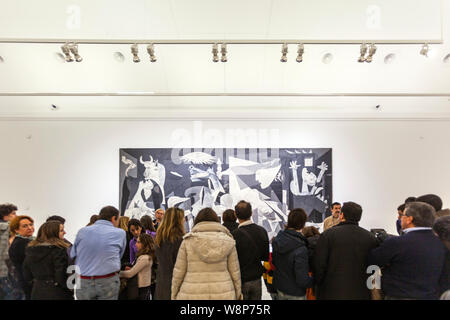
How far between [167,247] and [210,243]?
571 mm

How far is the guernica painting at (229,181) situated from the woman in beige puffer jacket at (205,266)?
13.2 ft

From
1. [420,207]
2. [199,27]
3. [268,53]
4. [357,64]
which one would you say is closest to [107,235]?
[420,207]

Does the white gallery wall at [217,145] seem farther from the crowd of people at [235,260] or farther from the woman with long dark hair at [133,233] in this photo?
the crowd of people at [235,260]

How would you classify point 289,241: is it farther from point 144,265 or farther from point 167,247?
point 144,265

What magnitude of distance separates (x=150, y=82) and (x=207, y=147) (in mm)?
1660

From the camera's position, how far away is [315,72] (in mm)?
6629

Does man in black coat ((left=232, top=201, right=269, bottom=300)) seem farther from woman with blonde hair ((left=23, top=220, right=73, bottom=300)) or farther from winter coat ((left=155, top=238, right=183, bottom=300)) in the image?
woman with blonde hair ((left=23, top=220, right=73, bottom=300))

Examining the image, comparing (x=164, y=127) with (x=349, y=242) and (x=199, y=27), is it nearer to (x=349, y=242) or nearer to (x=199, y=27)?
(x=199, y=27)

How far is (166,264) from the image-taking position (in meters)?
3.33

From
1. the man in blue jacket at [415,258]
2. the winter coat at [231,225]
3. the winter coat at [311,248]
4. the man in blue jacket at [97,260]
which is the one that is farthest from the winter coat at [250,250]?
the man in blue jacket at [97,260]

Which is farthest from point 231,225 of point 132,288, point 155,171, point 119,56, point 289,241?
point 119,56

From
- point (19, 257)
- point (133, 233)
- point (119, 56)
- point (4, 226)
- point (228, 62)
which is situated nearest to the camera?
point (19, 257)

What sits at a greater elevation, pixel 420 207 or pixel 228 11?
pixel 228 11

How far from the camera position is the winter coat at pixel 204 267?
2936 mm
